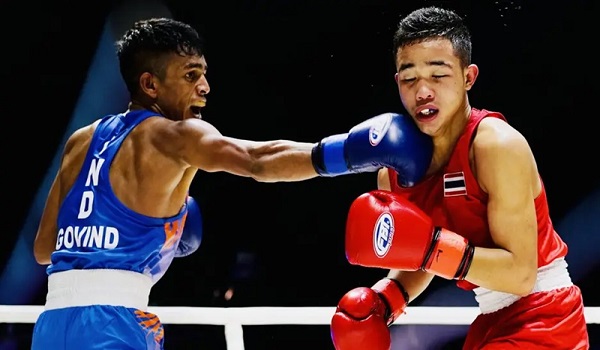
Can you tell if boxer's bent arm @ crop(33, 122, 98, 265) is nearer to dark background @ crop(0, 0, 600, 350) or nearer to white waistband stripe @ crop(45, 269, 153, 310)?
white waistband stripe @ crop(45, 269, 153, 310)

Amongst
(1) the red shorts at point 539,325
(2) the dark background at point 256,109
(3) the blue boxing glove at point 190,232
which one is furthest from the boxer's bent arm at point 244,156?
(2) the dark background at point 256,109

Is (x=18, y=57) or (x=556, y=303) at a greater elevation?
(x=18, y=57)

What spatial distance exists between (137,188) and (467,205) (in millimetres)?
902

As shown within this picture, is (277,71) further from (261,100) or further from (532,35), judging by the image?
(532,35)

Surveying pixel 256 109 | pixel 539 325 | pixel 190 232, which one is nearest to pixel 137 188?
pixel 190 232

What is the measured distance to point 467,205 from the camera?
2.01m

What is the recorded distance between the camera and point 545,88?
405cm

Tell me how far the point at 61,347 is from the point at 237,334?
2.67ft

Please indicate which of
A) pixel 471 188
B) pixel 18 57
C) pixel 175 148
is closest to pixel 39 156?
pixel 18 57

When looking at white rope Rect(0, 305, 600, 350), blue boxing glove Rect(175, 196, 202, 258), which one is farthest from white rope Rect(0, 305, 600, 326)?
blue boxing glove Rect(175, 196, 202, 258)

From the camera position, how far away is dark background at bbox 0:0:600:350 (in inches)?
167

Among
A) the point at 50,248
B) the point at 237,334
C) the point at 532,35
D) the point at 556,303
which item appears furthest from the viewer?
the point at 532,35

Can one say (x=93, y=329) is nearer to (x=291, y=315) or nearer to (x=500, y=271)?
A: (x=291, y=315)

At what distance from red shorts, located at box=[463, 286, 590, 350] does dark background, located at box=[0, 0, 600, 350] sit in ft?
7.28
